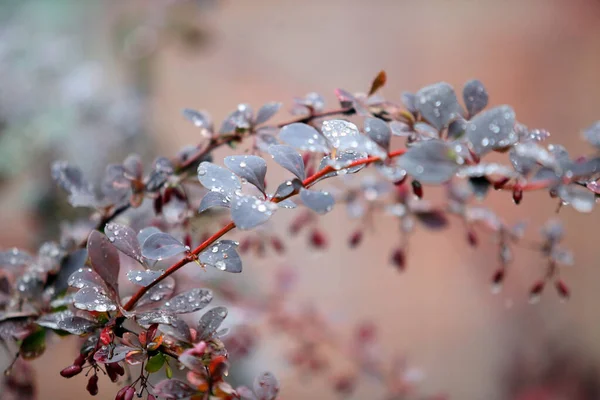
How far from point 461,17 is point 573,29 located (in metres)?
0.38

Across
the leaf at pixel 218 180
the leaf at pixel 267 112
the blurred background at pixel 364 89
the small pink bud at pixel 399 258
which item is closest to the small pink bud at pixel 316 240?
the small pink bud at pixel 399 258

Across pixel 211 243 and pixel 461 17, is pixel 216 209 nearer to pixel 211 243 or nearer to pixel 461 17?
pixel 211 243

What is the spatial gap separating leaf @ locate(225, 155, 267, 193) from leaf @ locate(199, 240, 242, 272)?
0.05 meters

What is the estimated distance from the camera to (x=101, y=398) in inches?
24.4

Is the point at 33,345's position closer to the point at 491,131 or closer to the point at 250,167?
the point at 250,167

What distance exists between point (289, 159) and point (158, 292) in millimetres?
163

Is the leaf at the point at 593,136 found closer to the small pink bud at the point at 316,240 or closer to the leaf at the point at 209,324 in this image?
the leaf at the point at 209,324

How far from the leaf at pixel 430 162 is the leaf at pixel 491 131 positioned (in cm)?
3

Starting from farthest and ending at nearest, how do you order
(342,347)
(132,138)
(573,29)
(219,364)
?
(573,29), (132,138), (342,347), (219,364)

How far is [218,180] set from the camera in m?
0.40

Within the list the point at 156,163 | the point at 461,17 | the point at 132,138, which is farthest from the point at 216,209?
the point at 461,17

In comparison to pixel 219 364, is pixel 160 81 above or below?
below

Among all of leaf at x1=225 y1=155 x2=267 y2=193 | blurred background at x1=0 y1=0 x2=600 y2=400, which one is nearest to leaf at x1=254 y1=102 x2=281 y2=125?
leaf at x1=225 y1=155 x2=267 y2=193

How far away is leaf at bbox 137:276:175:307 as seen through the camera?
0.43 meters
